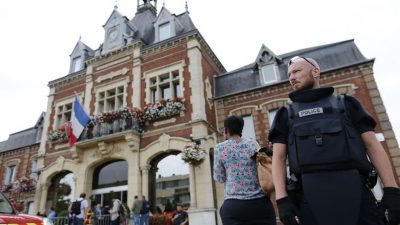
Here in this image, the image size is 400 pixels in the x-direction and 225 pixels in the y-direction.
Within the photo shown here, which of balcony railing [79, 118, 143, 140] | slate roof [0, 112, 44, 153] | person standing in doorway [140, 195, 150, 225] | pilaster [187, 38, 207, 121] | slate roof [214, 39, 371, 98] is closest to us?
person standing in doorway [140, 195, 150, 225]

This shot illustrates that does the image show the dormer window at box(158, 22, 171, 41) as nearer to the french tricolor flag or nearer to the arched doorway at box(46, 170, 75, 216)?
the french tricolor flag

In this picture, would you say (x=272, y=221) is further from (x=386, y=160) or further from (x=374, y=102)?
(x=374, y=102)

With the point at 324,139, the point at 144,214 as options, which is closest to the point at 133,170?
the point at 144,214

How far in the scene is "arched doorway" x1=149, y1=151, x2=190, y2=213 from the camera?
12.5 m

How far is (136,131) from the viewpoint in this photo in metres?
13.4

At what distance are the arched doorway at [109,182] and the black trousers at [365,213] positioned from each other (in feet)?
Answer: 41.1

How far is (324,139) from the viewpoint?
188cm

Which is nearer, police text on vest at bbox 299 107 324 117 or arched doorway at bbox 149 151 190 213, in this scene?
police text on vest at bbox 299 107 324 117

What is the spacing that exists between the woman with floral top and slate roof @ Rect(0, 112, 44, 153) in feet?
72.1

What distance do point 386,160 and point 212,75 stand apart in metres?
14.4

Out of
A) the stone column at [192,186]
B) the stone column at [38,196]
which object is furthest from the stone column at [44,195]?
the stone column at [192,186]

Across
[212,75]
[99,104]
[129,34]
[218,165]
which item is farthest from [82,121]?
[218,165]

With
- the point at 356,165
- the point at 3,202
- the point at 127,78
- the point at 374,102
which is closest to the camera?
the point at 356,165

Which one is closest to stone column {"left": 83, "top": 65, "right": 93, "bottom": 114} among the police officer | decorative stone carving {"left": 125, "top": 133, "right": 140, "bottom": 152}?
decorative stone carving {"left": 125, "top": 133, "right": 140, "bottom": 152}
